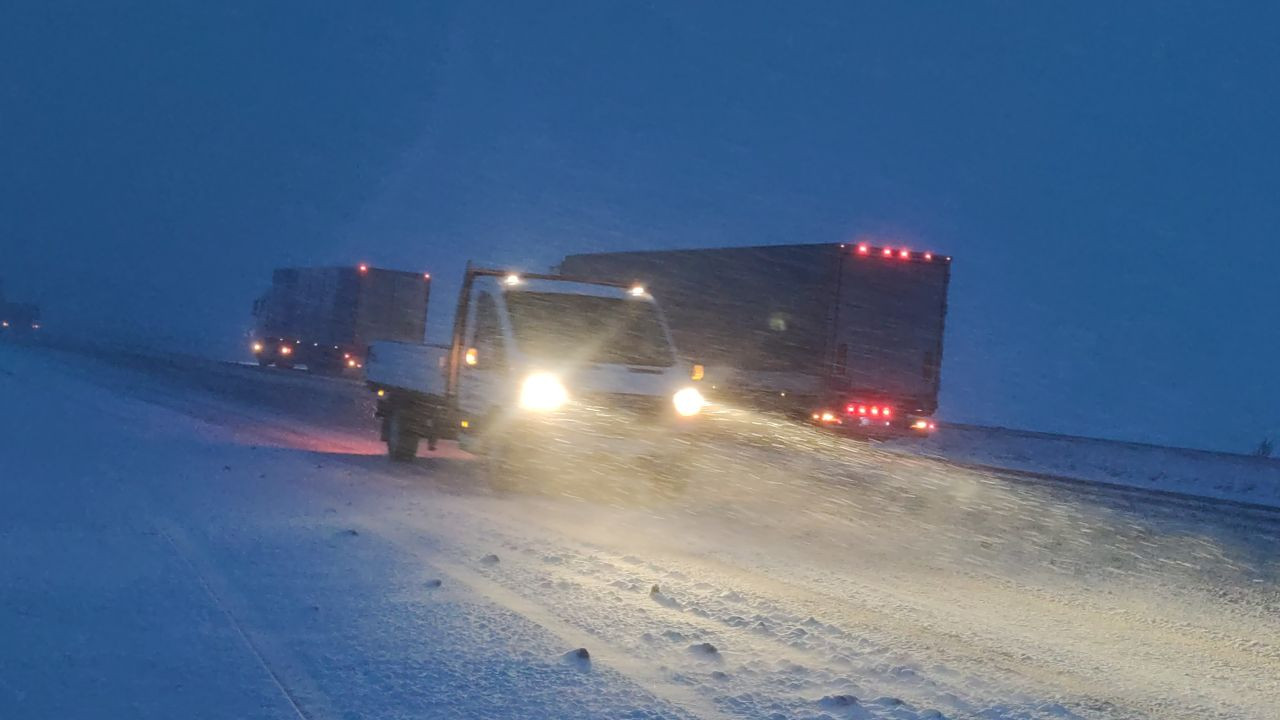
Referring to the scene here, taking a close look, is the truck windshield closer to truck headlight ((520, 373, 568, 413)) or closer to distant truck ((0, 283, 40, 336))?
truck headlight ((520, 373, 568, 413))

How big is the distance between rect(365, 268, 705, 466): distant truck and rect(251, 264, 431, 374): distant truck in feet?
79.7

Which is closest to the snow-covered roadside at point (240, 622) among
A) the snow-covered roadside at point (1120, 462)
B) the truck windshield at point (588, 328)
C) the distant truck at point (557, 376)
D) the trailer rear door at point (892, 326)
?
the distant truck at point (557, 376)

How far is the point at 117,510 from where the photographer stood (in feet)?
30.1

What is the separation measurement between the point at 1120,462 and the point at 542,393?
19084 millimetres

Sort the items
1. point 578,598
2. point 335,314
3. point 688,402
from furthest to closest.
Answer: point 335,314
point 688,402
point 578,598

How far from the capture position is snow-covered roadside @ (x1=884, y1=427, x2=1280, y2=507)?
2367cm

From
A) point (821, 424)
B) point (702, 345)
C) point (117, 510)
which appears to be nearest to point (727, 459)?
point (821, 424)

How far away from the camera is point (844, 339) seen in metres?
21.5

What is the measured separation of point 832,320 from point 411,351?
9.14 m

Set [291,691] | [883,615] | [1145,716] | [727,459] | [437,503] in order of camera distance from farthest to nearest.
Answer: [727,459] < [437,503] < [883,615] < [1145,716] < [291,691]

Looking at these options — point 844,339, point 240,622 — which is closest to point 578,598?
point 240,622

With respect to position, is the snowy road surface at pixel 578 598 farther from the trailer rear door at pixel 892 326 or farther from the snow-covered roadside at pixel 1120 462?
the snow-covered roadside at pixel 1120 462

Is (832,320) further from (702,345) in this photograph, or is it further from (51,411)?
(51,411)

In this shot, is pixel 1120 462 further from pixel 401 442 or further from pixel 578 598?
pixel 578 598
